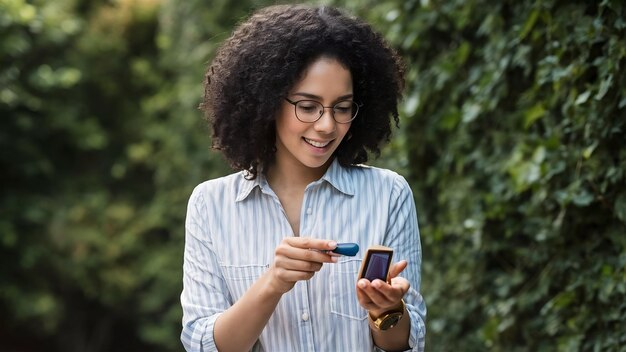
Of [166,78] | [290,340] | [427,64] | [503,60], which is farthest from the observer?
[166,78]

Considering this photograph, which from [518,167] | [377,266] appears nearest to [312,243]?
[377,266]

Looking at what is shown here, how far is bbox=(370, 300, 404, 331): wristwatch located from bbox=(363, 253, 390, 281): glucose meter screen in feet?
0.37

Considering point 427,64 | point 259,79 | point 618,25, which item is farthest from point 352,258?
point 427,64

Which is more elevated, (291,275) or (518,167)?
(518,167)

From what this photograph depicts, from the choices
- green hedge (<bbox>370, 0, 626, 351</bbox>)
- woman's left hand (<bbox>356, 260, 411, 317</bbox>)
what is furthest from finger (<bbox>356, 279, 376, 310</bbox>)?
green hedge (<bbox>370, 0, 626, 351</bbox>)

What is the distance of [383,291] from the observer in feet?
6.79

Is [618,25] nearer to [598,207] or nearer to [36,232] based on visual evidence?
[598,207]

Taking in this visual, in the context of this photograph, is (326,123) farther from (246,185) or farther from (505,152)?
(505,152)

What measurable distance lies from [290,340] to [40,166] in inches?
333

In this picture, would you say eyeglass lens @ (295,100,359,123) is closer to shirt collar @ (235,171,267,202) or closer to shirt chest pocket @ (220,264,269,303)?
shirt collar @ (235,171,267,202)

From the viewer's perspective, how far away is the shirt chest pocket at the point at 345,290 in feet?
7.54

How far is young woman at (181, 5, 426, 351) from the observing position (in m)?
2.29

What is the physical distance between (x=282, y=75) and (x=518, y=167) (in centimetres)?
150

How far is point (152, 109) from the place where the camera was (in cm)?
1064
